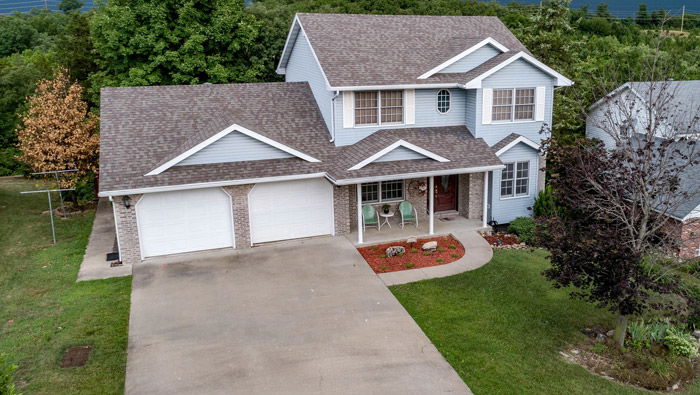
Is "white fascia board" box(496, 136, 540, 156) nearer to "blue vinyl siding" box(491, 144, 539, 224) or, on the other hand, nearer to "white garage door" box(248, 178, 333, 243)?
"blue vinyl siding" box(491, 144, 539, 224)

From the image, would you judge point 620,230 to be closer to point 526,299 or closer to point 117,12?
point 526,299

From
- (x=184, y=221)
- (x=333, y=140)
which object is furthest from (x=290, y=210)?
(x=184, y=221)

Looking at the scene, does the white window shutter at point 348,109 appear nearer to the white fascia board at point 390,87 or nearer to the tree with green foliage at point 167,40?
the white fascia board at point 390,87

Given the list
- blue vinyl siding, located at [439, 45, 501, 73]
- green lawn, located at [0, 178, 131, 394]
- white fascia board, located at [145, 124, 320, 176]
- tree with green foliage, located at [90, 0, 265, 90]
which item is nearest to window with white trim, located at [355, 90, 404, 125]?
blue vinyl siding, located at [439, 45, 501, 73]

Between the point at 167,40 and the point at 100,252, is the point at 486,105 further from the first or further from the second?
the point at 167,40

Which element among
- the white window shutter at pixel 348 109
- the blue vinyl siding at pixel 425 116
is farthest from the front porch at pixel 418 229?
the white window shutter at pixel 348 109
